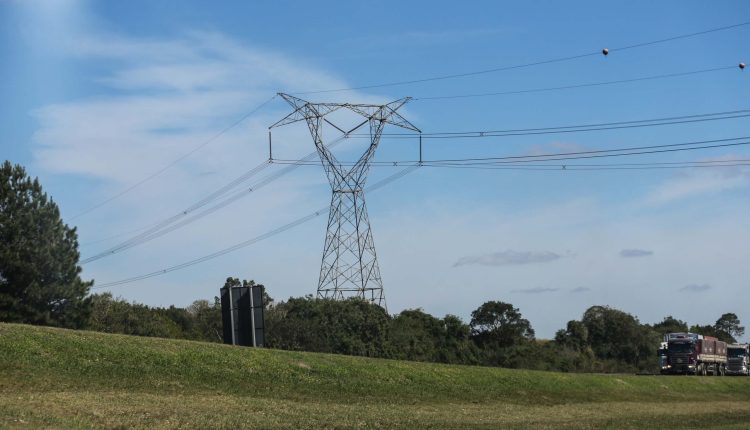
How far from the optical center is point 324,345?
73.1 m

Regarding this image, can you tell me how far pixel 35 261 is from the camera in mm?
58469

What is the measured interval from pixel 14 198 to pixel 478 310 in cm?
5777

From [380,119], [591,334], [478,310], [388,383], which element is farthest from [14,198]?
[591,334]

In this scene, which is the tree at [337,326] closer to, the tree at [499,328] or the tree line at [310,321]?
the tree line at [310,321]

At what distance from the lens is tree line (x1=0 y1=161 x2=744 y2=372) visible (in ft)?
192

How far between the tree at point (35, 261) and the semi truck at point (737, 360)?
5460cm

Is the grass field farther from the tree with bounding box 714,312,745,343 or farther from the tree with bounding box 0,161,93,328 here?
the tree with bounding box 714,312,745,343

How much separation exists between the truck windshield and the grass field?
2663cm

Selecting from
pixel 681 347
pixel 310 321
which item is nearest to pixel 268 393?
pixel 310 321

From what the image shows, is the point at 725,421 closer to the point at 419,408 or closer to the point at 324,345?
the point at 419,408

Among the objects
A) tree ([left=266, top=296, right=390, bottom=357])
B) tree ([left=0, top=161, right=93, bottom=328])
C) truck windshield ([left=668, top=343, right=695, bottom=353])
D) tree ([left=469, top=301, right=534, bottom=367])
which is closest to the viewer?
tree ([left=0, top=161, right=93, bottom=328])

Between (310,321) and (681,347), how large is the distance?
93.5ft

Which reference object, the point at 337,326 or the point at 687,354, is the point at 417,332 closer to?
the point at 337,326

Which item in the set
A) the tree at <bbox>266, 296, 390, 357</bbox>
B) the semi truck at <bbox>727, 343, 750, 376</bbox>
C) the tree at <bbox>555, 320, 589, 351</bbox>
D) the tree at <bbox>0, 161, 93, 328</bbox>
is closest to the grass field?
the tree at <bbox>0, 161, 93, 328</bbox>
